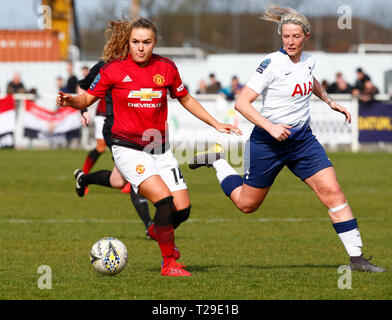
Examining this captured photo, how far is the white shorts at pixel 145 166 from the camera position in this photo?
22.6ft

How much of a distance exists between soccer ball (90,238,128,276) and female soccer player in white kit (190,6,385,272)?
1.41 meters

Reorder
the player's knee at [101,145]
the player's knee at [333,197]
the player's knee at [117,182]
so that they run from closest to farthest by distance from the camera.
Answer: the player's knee at [333,197]
the player's knee at [117,182]
the player's knee at [101,145]

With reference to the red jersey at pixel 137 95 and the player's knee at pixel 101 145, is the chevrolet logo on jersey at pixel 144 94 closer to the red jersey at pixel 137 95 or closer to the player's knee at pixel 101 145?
the red jersey at pixel 137 95

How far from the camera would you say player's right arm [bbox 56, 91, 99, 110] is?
6.73 metres

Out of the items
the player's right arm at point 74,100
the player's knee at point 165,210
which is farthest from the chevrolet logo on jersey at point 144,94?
the player's knee at point 165,210

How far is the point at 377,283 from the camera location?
20.9ft

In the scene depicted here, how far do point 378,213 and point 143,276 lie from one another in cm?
602

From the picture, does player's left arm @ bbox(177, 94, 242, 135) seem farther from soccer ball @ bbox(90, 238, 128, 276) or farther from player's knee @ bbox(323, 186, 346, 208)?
soccer ball @ bbox(90, 238, 128, 276)

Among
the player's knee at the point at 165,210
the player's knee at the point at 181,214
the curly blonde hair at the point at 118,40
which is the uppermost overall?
the curly blonde hair at the point at 118,40

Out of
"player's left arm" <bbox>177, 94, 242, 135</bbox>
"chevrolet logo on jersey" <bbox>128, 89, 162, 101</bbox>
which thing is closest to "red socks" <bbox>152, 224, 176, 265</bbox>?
"player's left arm" <bbox>177, 94, 242, 135</bbox>

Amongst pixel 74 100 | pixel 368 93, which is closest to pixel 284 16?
pixel 74 100

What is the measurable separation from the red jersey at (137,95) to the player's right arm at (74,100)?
0.23 ft
